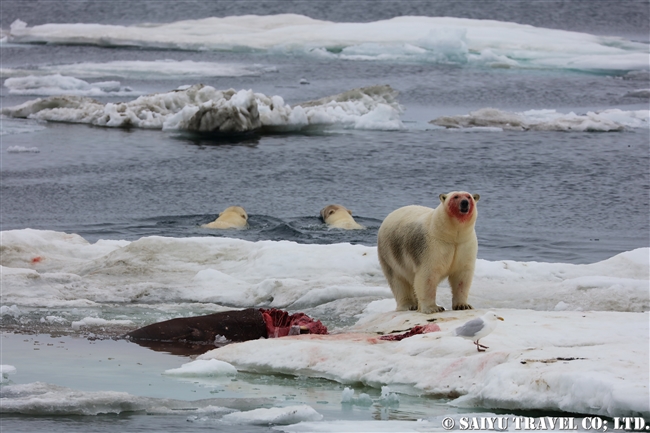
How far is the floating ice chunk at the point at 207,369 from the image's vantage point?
6.64m

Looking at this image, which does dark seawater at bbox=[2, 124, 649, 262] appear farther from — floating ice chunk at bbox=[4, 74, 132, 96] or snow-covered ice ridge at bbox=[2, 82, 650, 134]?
floating ice chunk at bbox=[4, 74, 132, 96]

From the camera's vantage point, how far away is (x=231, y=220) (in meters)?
14.1

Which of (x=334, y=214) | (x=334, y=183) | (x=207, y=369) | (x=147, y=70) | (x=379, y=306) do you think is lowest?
(x=334, y=183)

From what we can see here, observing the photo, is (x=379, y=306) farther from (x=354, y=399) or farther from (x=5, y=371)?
(x=5, y=371)

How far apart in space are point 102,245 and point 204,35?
3104 cm

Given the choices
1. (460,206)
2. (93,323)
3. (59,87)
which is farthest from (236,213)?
(59,87)

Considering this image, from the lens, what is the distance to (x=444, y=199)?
7551 mm

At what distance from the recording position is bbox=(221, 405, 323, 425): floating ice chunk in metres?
5.49

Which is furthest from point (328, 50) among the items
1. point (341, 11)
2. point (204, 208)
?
point (204, 208)

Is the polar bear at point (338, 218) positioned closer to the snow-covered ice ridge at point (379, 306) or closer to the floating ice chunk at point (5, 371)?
the snow-covered ice ridge at point (379, 306)

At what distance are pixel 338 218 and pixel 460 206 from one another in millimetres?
→ 6952

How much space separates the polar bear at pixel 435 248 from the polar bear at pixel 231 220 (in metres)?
6.12

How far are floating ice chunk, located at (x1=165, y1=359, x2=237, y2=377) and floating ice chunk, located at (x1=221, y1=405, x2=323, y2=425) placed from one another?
106 cm

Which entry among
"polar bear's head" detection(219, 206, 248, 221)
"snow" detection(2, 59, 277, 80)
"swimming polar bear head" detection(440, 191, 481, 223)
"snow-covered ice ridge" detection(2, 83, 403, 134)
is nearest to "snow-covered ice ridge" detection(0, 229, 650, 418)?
"swimming polar bear head" detection(440, 191, 481, 223)
